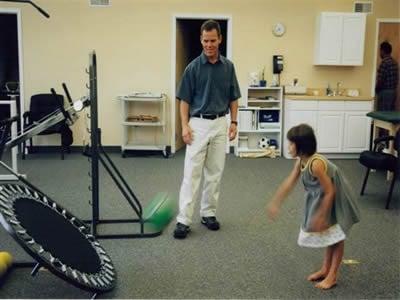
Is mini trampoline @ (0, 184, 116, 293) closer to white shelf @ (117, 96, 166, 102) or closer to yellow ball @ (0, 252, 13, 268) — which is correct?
yellow ball @ (0, 252, 13, 268)

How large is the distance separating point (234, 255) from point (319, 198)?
0.87 meters

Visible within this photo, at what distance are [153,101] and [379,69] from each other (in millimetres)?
3391

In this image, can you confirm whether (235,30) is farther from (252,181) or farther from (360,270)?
(360,270)

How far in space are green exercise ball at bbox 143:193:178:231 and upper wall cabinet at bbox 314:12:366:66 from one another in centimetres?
367

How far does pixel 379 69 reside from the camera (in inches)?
292

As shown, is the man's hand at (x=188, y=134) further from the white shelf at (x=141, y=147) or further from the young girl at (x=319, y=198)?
the white shelf at (x=141, y=147)

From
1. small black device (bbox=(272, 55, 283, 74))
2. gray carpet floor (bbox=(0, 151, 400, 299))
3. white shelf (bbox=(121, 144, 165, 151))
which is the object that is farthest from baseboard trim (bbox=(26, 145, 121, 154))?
small black device (bbox=(272, 55, 283, 74))

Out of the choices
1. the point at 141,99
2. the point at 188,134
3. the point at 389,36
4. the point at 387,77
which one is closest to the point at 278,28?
the point at 387,77

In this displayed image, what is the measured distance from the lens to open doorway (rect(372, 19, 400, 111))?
7598mm

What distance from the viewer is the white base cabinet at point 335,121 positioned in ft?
23.4

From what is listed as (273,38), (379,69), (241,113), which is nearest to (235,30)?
(273,38)

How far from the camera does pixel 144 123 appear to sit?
714 cm

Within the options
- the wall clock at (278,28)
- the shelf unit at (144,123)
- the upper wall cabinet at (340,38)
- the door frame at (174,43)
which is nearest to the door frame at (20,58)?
the shelf unit at (144,123)

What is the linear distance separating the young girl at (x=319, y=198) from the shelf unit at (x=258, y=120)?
178 inches
